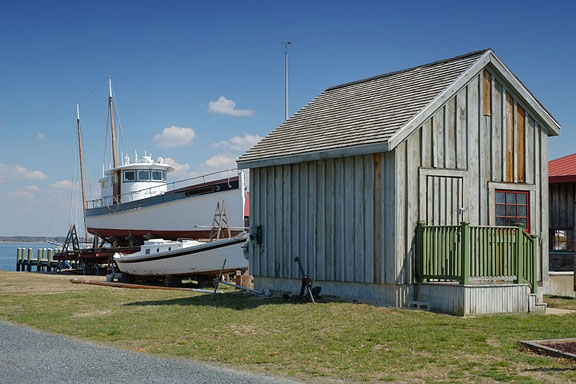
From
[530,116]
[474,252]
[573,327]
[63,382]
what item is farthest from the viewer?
[530,116]

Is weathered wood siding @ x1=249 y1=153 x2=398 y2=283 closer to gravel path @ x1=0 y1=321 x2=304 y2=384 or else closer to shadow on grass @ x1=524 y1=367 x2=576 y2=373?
shadow on grass @ x1=524 y1=367 x2=576 y2=373

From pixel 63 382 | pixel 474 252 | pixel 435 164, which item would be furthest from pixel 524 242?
pixel 63 382

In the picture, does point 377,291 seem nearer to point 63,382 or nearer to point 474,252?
point 474,252

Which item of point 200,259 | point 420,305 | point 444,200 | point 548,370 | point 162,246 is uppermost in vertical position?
point 444,200

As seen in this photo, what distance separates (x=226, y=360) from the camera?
35.3 ft

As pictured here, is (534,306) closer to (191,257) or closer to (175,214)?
(191,257)

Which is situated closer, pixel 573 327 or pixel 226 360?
pixel 226 360

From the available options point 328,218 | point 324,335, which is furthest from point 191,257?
point 324,335

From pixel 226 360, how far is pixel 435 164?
7.29 m

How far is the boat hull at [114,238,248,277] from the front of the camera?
26750 mm

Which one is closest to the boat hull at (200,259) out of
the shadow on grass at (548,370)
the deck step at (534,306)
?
the deck step at (534,306)

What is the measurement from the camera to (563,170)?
25500 millimetres

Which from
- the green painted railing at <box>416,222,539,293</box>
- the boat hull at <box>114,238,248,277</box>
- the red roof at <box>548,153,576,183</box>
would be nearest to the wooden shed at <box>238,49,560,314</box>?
the green painted railing at <box>416,222,539,293</box>

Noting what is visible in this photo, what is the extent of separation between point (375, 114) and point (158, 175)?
1034 inches
